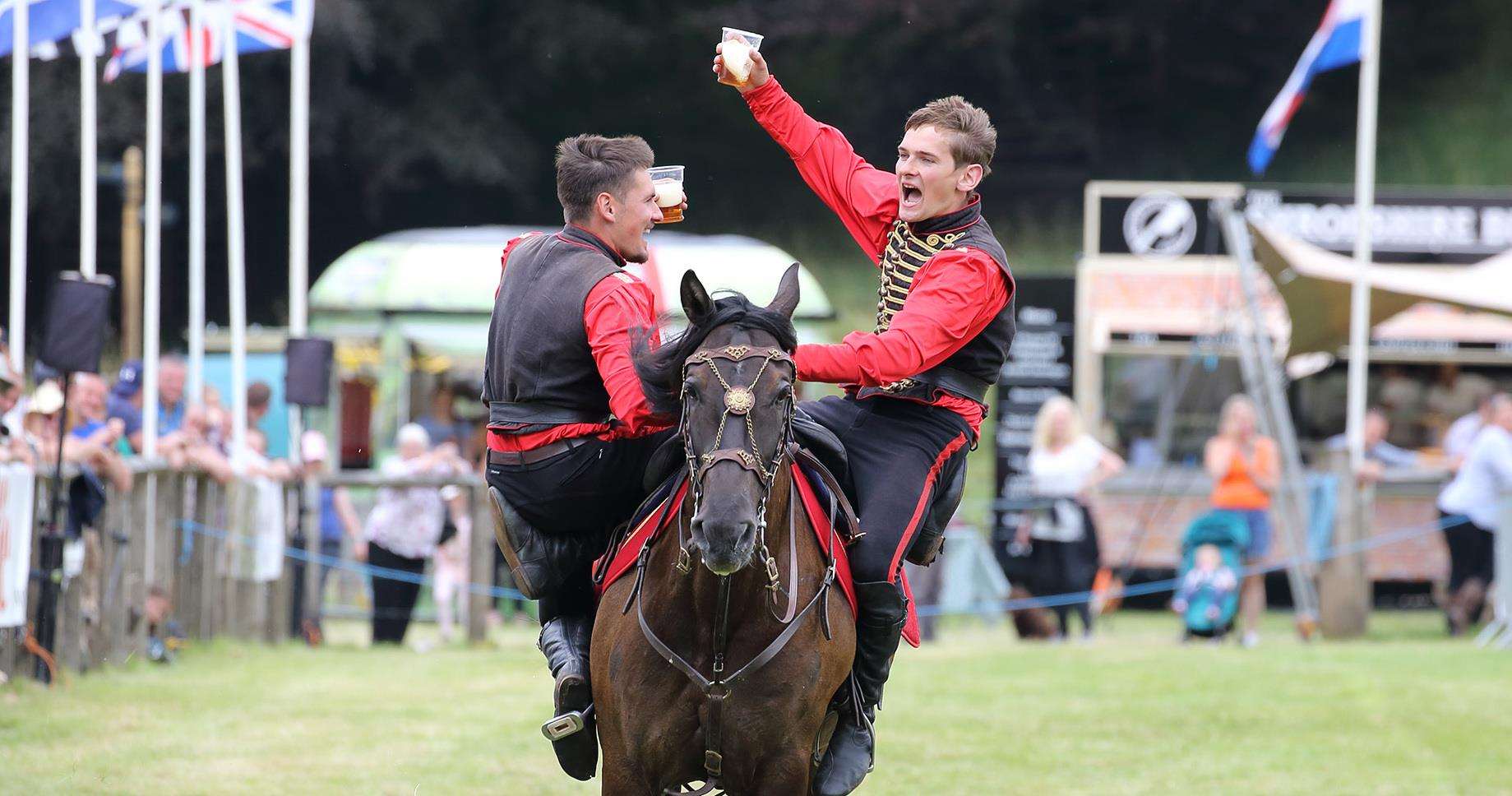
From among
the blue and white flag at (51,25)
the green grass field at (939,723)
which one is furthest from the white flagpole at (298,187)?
the green grass field at (939,723)

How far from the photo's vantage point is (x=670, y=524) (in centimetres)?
527

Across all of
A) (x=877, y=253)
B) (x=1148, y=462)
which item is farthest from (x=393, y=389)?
(x=877, y=253)

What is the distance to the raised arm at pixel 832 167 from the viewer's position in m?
6.01

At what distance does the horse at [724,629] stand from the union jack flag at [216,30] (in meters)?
10.3

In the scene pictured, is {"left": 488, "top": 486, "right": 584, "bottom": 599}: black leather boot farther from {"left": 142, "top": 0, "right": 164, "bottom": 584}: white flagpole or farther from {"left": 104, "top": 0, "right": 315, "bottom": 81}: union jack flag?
{"left": 104, "top": 0, "right": 315, "bottom": 81}: union jack flag

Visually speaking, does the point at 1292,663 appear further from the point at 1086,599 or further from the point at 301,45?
the point at 301,45

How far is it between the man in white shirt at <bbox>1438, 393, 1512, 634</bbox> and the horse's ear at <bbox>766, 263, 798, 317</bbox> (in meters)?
11.2

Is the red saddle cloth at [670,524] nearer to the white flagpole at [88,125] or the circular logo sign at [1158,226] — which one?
the white flagpole at [88,125]

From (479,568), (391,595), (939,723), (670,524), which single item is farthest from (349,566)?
(670,524)

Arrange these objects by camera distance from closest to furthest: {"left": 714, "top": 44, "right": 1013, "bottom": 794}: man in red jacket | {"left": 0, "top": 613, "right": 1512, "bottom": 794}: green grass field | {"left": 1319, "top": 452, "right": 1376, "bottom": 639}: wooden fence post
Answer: {"left": 714, "top": 44, "right": 1013, "bottom": 794}: man in red jacket < {"left": 0, "top": 613, "right": 1512, "bottom": 794}: green grass field < {"left": 1319, "top": 452, "right": 1376, "bottom": 639}: wooden fence post

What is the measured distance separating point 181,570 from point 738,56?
801 cm

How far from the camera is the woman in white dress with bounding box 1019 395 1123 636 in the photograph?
15.0 metres

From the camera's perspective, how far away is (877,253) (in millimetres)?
6078

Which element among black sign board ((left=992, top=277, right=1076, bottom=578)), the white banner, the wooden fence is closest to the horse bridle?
the white banner
